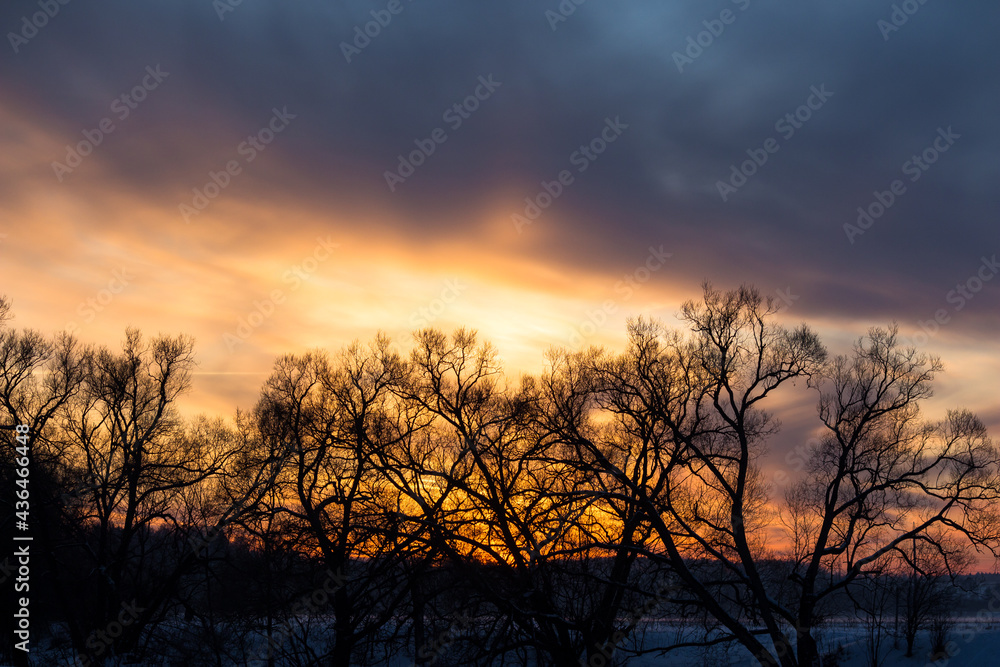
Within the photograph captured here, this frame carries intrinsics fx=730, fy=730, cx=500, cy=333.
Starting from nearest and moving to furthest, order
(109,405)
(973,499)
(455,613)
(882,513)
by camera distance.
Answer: (455,613)
(973,499)
(882,513)
(109,405)

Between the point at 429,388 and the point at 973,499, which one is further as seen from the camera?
the point at 429,388

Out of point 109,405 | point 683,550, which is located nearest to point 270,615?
point 683,550

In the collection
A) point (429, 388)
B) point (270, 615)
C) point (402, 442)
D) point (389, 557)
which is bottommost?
point (270, 615)

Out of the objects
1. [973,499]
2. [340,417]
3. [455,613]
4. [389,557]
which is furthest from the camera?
[340,417]

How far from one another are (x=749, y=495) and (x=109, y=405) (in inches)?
1257

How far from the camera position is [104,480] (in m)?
34.7

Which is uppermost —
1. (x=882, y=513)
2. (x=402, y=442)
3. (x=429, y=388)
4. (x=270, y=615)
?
(x=429, y=388)

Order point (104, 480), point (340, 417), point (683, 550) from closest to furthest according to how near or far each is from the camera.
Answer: point (683, 550), point (340, 417), point (104, 480)

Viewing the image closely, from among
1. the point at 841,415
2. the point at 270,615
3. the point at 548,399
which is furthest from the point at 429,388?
the point at 270,615

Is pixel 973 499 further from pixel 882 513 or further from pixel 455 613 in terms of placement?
pixel 455 613

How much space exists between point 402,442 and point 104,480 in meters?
15.4

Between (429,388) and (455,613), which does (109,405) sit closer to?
(429,388)

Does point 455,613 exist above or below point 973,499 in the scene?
below

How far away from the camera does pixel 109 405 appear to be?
126ft
